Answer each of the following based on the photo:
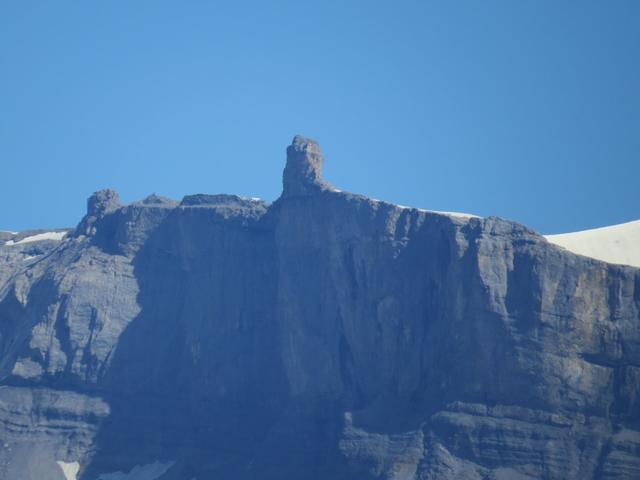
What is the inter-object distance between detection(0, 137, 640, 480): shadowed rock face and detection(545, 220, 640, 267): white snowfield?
17.7m

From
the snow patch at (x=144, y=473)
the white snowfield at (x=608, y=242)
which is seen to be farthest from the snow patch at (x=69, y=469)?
the white snowfield at (x=608, y=242)

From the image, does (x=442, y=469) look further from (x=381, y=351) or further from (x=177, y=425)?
(x=177, y=425)

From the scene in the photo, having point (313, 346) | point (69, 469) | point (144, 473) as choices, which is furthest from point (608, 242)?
point (69, 469)

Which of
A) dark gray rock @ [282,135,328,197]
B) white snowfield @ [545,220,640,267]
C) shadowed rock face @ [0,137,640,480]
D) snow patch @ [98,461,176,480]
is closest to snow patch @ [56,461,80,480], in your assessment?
shadowed rock face @ [0,137,640,480]

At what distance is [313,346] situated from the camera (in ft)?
543

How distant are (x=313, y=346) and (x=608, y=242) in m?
28.5

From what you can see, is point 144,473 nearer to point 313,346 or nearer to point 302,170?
point 313,346

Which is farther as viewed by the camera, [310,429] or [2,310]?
[2,310]

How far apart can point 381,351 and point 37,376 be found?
29.9 metres

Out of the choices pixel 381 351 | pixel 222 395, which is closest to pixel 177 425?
pixel 222 395

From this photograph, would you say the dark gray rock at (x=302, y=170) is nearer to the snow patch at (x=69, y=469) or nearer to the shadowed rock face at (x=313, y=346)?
the shadowed rock face at (x=313, y=346)

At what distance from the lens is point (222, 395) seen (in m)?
171

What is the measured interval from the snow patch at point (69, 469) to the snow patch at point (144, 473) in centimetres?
199

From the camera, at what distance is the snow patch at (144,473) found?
16650cm
